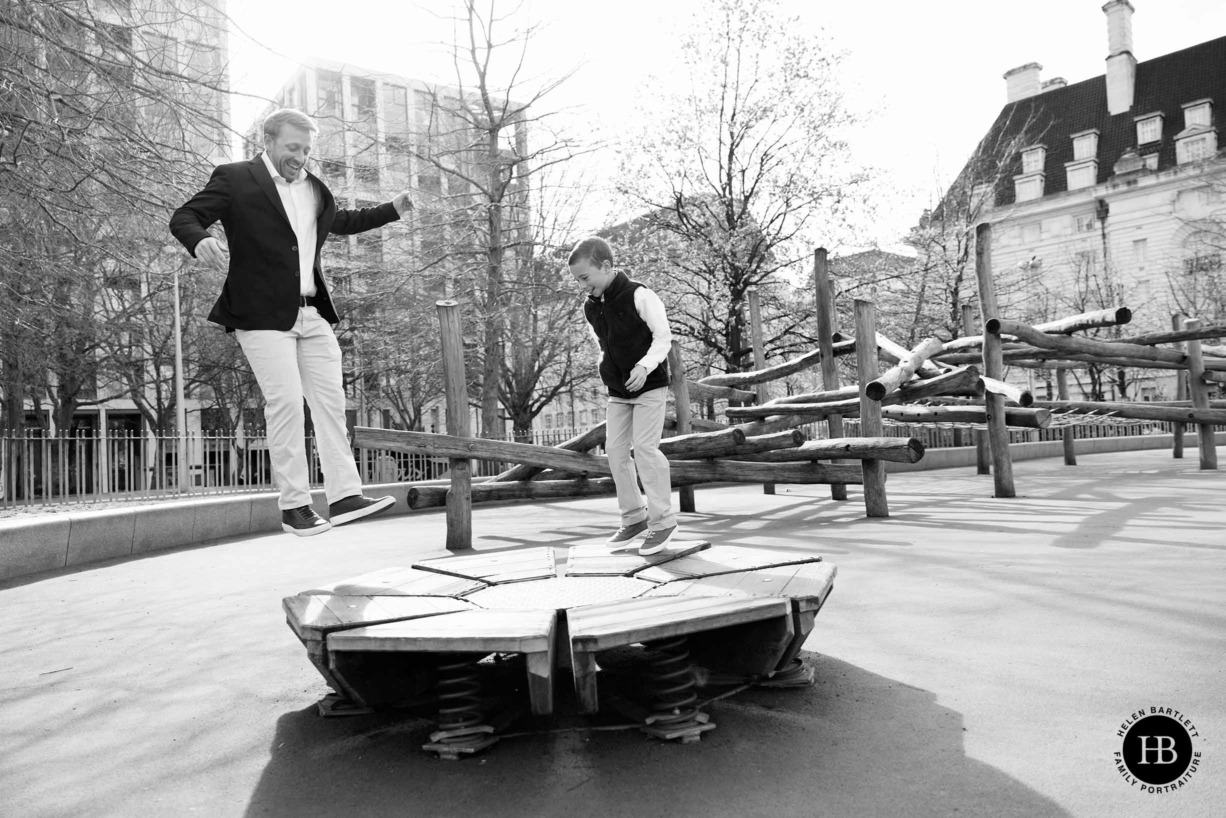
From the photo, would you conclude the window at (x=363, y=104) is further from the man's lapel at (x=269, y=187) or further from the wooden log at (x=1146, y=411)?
the wooden log at (x=1146, y=411)

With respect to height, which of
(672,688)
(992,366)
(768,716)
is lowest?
(768,716)

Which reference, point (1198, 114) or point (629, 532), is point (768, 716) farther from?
point (1198, 114)

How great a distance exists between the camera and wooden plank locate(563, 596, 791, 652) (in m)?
2.61

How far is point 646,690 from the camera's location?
11.0ft

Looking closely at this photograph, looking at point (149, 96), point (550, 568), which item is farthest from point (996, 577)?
point (149, 96)

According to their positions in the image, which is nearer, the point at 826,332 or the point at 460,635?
the point at 460,635

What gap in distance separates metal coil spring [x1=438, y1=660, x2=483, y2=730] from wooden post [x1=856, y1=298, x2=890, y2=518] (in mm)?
7037

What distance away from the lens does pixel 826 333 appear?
1188cm

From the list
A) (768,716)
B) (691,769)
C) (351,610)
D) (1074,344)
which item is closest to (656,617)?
(691,769)

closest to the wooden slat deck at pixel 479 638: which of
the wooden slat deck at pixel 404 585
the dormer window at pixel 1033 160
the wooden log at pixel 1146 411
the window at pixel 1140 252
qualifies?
the wooden slat deck at pixel 404 585

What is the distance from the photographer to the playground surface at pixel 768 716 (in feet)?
7.97

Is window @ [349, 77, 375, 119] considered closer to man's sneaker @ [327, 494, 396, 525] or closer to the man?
the man

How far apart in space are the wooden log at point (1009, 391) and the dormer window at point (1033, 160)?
48.4 m

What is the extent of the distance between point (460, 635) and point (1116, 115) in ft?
192
